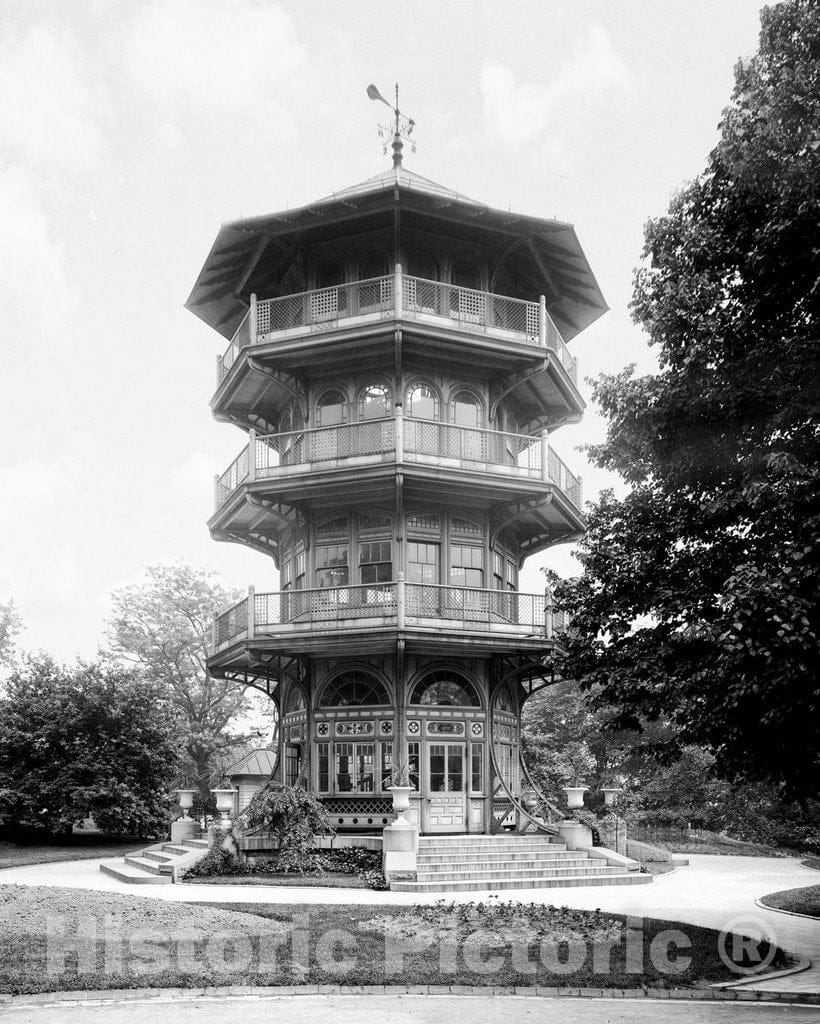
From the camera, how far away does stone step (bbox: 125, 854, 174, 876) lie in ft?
69.8

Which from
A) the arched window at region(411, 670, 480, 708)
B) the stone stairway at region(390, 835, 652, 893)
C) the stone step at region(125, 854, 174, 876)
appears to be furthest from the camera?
the arched window at region(411, 670, 480, 708)

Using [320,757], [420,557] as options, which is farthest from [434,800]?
[420,557]

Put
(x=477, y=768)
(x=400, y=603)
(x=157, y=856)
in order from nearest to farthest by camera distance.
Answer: (x=400, y=603) < (x=157, y=856) < (x=477, y=768)

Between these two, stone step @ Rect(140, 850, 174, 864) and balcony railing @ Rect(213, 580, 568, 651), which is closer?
stone step @ Rect(140, 850, 174, 864)

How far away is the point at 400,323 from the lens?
25.0 m

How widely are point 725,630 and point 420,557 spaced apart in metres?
14.7

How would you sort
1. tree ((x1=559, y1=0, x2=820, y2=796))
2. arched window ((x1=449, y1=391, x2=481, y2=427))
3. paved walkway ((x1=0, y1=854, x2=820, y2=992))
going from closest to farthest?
tree ((x1=559, y1=0, x2=820, y2=796)) < paved walkway ((x1=0, y1=854, x2=820, y2=992)) < arched window ((x1=449, y1=391, x2=481, y2=427))

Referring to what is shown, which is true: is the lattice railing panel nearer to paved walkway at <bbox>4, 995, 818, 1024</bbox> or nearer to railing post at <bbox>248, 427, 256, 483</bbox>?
railing post at <bbox>248, 427, 256, 483</bbox>

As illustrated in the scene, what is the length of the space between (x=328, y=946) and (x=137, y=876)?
10.2 m

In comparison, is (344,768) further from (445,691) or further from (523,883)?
(523,883)

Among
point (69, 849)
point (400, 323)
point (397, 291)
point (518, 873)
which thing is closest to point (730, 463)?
point (518, 873)

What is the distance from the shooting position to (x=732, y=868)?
2731cm

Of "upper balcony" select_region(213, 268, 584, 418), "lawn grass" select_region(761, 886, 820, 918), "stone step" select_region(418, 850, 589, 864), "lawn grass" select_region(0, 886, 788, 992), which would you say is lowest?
"lawn grass" select_region(761, 886, 820, 918)

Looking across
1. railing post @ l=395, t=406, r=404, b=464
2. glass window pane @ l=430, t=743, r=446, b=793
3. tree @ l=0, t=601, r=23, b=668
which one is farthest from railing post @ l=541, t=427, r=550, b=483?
tree @ l=0, t=601, r=23, b=668
